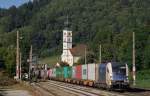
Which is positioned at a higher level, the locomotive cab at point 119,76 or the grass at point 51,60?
the grass at point 51,60

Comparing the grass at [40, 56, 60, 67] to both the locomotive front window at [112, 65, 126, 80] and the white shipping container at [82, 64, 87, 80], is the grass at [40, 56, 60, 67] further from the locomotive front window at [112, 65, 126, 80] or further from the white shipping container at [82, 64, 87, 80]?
the locomotive front window at [112, 65, 126, 80]

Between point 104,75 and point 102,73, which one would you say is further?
point 102,73

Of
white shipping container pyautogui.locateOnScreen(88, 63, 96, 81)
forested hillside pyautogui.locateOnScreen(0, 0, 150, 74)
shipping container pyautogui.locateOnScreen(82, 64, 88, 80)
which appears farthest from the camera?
forested hillside pyautogui.locateOnScreen(0, 0, 150, 74)

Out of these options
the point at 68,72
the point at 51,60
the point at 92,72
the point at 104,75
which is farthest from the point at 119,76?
the point at 51,60

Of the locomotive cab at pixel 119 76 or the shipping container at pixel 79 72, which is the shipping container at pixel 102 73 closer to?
the locomotive cab at pixel 119 76

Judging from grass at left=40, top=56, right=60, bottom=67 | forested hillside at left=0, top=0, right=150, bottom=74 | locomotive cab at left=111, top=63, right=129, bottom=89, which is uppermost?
forested hillside at left=0, top=0, right=150, bottom=74

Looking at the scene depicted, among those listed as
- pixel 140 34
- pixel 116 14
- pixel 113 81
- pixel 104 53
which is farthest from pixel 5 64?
pixel 116 14

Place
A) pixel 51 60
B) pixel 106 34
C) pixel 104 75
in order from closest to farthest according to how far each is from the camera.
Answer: pixel 104 75 → pixel 106 34 → pixel 51 60

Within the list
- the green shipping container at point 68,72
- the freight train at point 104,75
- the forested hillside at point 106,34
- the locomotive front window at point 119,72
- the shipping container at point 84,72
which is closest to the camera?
the freight train at point 104,75

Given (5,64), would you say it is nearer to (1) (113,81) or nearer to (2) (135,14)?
(1) (113,81)

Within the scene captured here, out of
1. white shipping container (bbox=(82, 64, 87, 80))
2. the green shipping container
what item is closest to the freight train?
white shipping container (bbox=(82, 64, 87, 80))

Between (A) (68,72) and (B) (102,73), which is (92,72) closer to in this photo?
(B) (102,73)

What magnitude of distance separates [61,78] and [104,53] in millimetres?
15859

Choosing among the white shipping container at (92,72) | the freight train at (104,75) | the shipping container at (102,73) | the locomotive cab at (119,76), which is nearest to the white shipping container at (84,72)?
the freight train at (104,75)
